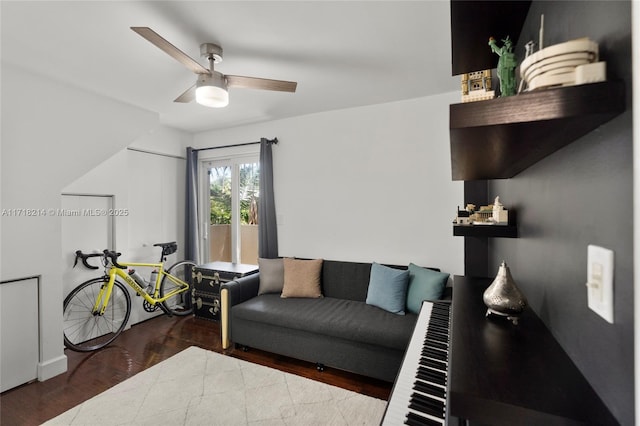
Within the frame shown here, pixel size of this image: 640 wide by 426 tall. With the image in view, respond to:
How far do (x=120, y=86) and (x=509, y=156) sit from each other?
3255mm

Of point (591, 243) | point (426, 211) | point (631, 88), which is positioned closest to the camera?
point (631, 88)

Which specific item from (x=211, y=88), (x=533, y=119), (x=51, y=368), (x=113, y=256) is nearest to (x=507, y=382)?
(x=533, y=119)

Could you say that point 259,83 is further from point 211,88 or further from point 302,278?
point 302,278

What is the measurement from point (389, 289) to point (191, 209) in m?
3.11

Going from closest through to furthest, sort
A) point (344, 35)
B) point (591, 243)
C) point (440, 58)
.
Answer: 1. point (591, 243)
2. point (344, 35)
3. point (440, 58)

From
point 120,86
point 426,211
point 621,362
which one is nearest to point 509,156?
point 621,362

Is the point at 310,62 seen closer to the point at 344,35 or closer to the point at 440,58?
the point at 344,35

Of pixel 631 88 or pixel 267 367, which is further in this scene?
pixel 267 367

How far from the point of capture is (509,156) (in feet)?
2.85

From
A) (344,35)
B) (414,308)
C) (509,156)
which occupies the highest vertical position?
(344,35)

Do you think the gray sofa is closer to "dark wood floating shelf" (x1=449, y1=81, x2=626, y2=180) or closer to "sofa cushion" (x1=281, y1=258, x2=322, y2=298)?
"sofa cushion" (x1=281, y1=258, x2=322, y2=298)

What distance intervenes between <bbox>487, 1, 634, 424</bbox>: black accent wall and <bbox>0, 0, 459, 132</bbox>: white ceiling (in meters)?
1.14

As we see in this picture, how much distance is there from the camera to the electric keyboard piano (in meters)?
0.51

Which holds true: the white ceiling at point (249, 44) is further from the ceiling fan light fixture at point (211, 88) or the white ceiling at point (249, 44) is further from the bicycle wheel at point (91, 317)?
the bicycle wheel at point (91, 317)
